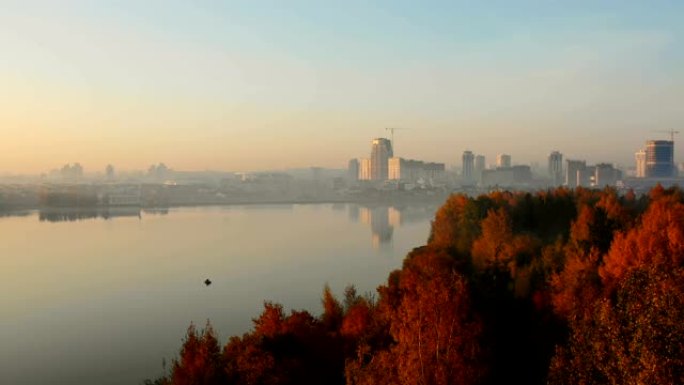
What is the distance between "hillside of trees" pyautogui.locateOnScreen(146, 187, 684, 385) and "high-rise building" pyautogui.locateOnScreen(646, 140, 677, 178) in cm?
3519

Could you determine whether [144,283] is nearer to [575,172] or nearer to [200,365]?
[200,365]

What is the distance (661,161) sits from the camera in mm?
37438

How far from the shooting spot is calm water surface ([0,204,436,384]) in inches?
214

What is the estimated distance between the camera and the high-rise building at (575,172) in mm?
40750

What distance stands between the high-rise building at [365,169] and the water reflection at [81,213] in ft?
117

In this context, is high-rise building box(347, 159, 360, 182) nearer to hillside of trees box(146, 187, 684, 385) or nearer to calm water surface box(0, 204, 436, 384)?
calm water surface box(0, 204, 436, 384)

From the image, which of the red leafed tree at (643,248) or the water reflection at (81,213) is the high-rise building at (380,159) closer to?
the water reflection at (81,213)

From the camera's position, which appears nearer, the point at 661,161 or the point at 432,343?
the point at 432,343

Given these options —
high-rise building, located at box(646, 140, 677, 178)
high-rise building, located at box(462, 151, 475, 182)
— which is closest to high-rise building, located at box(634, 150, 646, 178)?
high-rise building, located at box(646, 140, 677, 178)

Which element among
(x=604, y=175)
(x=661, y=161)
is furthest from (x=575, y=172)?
(x=661, y=161)

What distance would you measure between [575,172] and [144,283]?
1475 inches

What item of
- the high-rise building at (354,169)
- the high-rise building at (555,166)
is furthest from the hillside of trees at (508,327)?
the high-rise building at (354,169)

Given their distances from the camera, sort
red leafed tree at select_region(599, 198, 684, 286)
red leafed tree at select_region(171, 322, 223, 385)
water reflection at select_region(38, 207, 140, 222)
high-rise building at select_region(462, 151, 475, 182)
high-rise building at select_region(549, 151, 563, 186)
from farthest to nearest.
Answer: high-rise building at select_region(462, 151, 475, 182) → high-rise building at select_region(549, 151, 563, 186) → water reflection at select_region(38, 207, 140, 222) → red leafed tree at select_region(599, 198, 684, 286) → red leafed tree at select_region(171, 322, 223, 385)

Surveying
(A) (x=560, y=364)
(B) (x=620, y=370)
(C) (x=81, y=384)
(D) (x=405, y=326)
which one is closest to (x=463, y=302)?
(D) (x=405, y=326)
